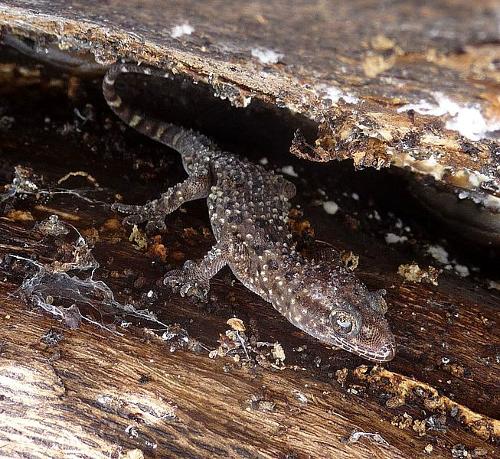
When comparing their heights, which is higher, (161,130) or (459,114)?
(459,114)

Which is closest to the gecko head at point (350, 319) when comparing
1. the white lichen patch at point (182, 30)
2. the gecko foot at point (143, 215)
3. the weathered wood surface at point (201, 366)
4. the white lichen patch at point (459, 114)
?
the weathered wood surface at point (201, 366)

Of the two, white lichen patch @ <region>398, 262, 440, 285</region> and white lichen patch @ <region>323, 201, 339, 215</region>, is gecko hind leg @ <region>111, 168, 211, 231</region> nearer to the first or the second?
white lichen patch @ <region>323, 201, 339, 215</region>

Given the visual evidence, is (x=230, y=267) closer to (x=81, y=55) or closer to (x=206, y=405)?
(x=206, y=405)

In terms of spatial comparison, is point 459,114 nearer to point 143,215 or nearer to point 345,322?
point 345,322

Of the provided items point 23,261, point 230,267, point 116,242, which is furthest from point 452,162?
point 23,261

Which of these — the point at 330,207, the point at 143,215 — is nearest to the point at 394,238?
the point at 330,207

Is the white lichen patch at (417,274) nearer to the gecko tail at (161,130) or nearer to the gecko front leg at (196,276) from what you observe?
the gecko front leg at (196,276)
